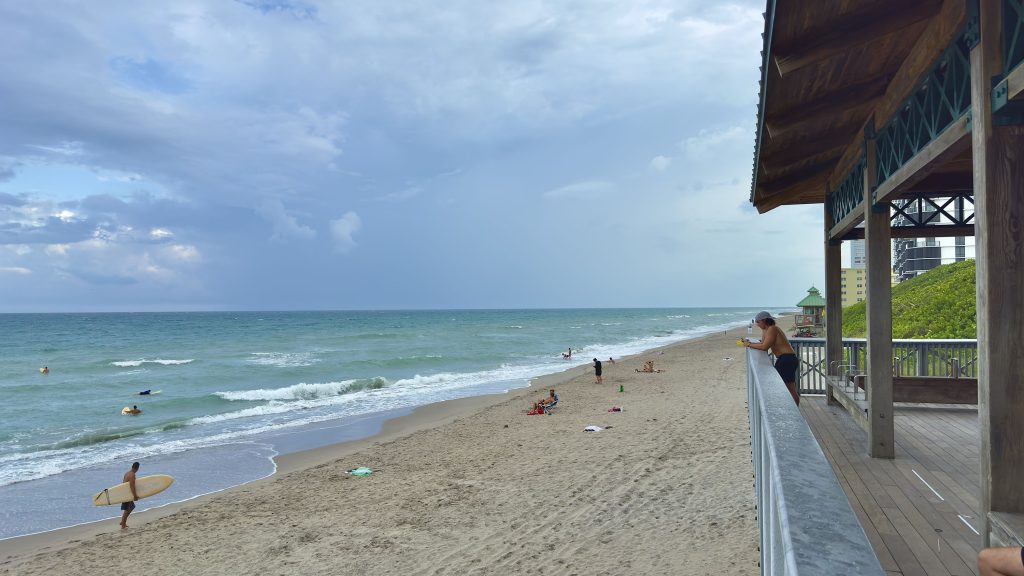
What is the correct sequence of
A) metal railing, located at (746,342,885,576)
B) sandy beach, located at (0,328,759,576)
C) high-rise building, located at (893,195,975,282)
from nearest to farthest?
1. metal railing, located at (746,342,885,576)
2. sandy beach, located at (0,328,759,576)
3. high-rise building, located at (893,195,975,282)

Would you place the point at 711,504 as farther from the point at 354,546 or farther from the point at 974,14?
the point at 974,14

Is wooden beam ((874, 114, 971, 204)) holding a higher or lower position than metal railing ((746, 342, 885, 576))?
higher

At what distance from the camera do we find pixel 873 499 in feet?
16.3

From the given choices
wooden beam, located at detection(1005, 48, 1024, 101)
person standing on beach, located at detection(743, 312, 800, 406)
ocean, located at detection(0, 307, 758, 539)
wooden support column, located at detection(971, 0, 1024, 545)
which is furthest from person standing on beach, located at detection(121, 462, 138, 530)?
wooden beam, located at detection(1005, 48, 1024, 101)

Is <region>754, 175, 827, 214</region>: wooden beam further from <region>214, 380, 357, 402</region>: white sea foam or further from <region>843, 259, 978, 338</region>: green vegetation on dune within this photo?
<region>214, 380, 357, 402</region>: white sea foam

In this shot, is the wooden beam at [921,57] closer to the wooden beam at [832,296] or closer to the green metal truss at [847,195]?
the green metal truss at [847,195]

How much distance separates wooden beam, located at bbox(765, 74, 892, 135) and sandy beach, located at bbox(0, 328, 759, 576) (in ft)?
13.4

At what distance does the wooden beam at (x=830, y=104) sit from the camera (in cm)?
539

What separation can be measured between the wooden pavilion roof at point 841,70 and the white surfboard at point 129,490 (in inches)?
413

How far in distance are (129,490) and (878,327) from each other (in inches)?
426

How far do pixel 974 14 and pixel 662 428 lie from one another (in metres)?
10.8

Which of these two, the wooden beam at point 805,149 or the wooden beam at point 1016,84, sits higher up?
the wooden beam at point 805,149

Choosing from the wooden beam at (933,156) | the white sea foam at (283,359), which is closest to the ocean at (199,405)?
the white sea foam at (283,359)

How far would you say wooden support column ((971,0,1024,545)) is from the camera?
3146mm
